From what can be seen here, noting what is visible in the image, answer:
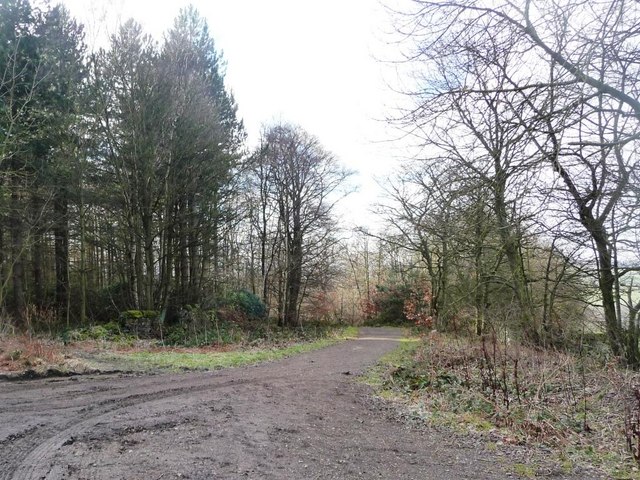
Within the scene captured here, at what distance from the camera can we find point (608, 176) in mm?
6477

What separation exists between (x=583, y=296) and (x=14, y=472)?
11.0 meters

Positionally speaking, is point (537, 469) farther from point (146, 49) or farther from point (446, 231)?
point (146, 49)

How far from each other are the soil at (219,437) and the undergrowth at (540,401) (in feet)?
1.51

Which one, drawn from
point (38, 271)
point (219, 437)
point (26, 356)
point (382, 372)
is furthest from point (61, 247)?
point (219, 437)

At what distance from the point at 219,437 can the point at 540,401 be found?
433 centimetres

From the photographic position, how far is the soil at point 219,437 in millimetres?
4109

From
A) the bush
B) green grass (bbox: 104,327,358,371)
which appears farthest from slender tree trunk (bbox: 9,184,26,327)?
the bush

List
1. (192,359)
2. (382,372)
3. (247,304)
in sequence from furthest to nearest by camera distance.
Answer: (247,304) < (192,359) < (382,372)

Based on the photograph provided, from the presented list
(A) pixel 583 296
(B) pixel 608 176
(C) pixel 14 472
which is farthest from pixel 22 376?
(A) pixel 583 296

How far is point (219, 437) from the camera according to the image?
4934mm

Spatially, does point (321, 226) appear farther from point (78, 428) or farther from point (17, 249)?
→ point (78, 428)

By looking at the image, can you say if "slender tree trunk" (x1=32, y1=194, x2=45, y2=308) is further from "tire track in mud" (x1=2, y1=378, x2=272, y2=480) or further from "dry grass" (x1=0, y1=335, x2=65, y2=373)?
"tire track in mud" (x1=2, y1=378, x2=272, y2=480)

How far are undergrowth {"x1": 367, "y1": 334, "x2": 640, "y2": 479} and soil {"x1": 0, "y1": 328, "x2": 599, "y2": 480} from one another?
0.46 meters

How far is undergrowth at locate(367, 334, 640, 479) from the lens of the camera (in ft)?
16.1
